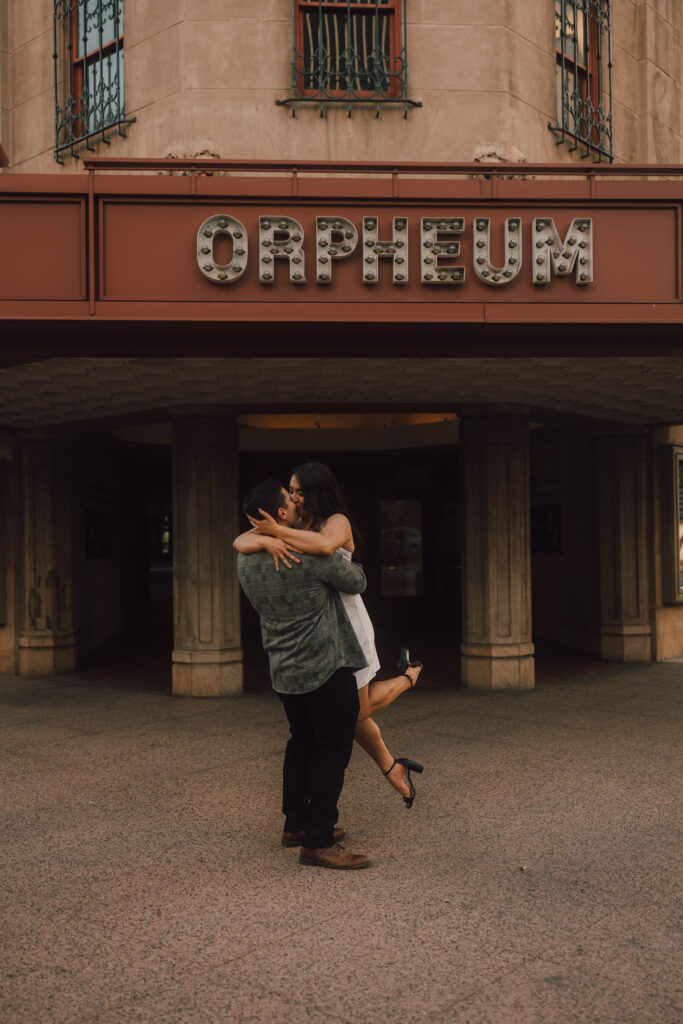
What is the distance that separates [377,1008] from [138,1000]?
2.76ft

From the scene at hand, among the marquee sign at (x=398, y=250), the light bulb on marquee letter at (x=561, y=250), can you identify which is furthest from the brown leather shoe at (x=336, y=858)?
the light bulb on marquee letter at (x=561, y=250)

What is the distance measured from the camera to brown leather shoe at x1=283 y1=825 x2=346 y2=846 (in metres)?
4.66

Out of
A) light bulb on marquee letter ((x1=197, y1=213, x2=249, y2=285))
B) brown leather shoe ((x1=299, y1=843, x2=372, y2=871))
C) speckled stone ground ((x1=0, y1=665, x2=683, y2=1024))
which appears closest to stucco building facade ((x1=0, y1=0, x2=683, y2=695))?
light bulb on marquee letter ((x1=197, y1=213, x2=249, y2=285))

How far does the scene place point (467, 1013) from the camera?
118 inches

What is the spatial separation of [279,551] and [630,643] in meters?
8.58

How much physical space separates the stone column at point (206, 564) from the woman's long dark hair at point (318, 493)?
531 cm

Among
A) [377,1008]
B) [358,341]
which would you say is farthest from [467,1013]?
[358,341]

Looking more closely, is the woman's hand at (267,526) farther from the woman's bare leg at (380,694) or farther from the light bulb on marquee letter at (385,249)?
the light bulb on marquee letter at (385,249)

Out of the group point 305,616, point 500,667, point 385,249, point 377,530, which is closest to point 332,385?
point 385,249

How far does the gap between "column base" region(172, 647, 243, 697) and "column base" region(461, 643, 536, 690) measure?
2.66 m

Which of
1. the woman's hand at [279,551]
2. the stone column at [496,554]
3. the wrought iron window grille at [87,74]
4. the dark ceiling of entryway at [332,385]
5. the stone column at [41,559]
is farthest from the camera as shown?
the stone column at [41,559]

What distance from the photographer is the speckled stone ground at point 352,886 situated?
313cm

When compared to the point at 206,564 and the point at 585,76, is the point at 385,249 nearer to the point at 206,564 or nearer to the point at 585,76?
the point at 206,564

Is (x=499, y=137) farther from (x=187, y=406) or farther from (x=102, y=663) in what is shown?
(x=102, y=663)
